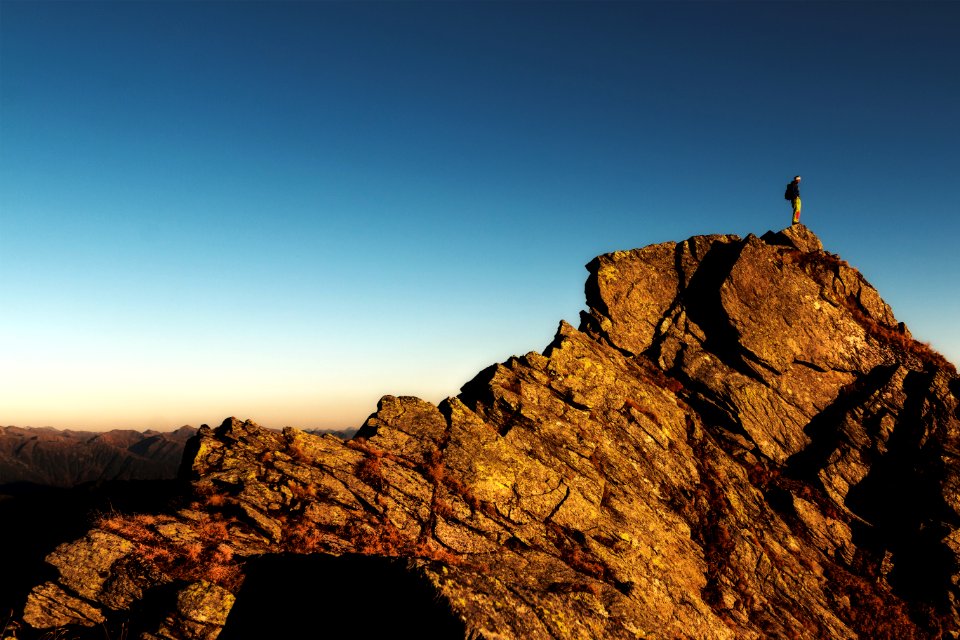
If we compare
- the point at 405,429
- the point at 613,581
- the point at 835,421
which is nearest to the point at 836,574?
the point at 835,421

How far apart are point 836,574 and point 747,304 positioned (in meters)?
19.2

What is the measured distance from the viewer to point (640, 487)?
98.4ft

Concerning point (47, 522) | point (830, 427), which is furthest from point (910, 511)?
point (47, 522)

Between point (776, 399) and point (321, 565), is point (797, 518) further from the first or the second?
point (321, 565)

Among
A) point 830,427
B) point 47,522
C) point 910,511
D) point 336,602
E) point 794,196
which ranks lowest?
point 910,511

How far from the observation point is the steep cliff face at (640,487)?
16.9 metres

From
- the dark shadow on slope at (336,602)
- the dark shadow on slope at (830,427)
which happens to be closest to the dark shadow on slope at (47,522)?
the dark shadow on slope at (336,602)

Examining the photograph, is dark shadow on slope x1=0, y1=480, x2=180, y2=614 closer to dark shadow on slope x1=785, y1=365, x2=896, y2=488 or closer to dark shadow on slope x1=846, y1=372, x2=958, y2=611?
dark shadow on slope x1=785, y1=365, x2=896, y2=488

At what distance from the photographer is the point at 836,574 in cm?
2906

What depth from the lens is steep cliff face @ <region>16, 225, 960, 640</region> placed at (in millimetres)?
16922

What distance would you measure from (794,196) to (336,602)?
50332 mm

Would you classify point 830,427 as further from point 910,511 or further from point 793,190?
point 793,190

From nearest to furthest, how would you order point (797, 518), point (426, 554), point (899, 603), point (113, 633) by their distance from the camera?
point (113, 633), point (426, 554), point (899, 603), point (797, 518)

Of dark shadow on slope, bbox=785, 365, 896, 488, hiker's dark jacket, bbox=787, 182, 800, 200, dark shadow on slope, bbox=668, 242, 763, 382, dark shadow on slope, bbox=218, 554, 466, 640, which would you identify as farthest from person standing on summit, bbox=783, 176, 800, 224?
dark shadow on slope, bbox=218, 554, 466, 640
